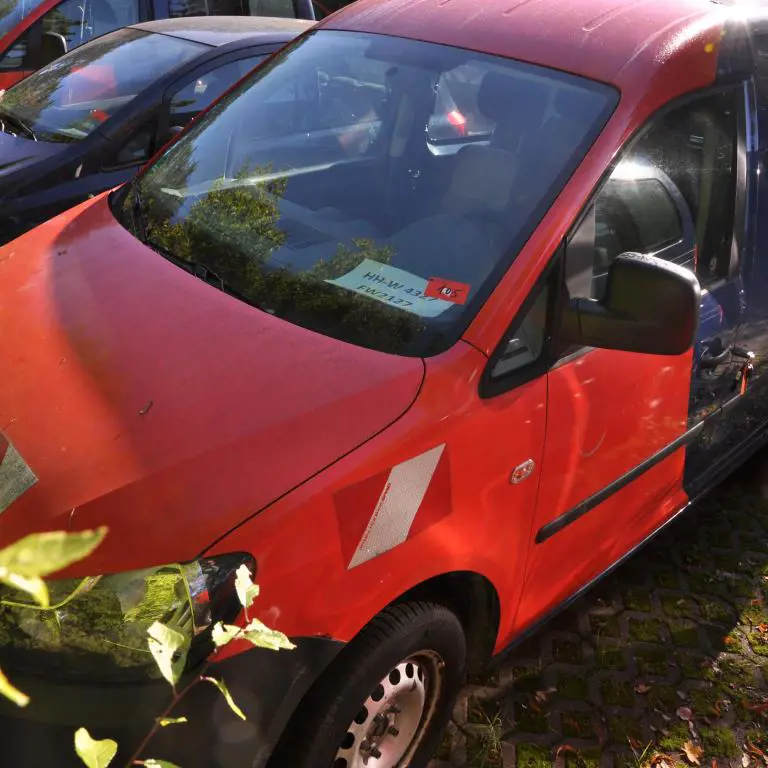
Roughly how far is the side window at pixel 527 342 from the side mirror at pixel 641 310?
6 centimetres

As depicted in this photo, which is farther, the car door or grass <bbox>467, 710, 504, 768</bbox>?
grass <bbox>467, 710, 504, 768</bbox>

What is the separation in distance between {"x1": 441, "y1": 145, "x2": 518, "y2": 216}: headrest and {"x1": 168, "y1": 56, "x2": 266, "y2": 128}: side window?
273 centimetres

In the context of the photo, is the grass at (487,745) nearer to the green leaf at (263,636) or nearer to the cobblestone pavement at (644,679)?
the cobblestone pavement at (644,679)

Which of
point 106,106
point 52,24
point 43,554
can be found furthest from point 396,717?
point 52,24

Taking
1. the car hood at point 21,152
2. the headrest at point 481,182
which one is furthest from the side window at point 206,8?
the headrest at point 481,182

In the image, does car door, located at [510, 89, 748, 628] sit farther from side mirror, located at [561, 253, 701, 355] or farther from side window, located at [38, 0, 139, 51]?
side window, located at [38, 0, 139, 51]

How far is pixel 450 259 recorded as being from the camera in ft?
6.79

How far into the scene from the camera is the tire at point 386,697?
1.72 meters

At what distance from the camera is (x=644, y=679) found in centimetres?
271

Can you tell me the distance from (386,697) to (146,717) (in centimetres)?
62

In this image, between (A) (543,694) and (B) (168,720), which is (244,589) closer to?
(B) (168,720)

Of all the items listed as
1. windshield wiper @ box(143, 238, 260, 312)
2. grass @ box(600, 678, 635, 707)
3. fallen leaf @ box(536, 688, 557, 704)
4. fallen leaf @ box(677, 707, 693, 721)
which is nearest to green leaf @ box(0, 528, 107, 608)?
windshield wiper @ box(143, 238, 260, 312)

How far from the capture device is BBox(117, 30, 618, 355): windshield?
6.63 feet

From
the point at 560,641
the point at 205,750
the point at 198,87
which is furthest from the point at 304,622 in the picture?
the point at 198,87
